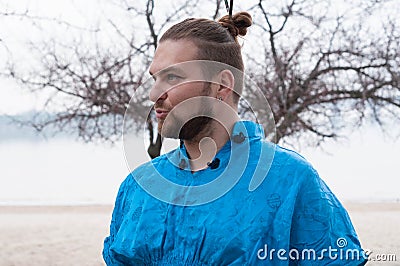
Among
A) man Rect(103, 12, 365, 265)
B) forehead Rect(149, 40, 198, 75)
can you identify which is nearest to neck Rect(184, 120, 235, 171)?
man Rect(103, 12, 365, 265)

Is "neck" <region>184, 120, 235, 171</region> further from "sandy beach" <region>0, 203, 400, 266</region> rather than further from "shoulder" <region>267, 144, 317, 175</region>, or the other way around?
"sandy beach" <region>0, 203, 400, 266</region>

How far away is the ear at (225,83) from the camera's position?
873mm

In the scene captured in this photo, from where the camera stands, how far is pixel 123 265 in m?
0.91

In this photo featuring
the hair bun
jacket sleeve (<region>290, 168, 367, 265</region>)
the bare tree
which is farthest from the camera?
the bare tree

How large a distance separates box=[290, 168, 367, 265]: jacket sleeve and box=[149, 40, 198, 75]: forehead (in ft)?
0.76

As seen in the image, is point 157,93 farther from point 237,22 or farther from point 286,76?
point 286,76

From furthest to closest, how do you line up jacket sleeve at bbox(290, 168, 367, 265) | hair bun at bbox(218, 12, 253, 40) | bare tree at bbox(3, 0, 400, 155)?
bare tree at bbox(3, 0, 400, 155)
hair bun at bbox(218, 12, 253, 40)
jacket sleeve at bbox(290, 168, 367, 265)

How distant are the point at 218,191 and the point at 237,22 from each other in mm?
280

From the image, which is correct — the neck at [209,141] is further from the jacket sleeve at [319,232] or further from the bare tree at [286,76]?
the bare tree at [286,76]

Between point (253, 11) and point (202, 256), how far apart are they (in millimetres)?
2711

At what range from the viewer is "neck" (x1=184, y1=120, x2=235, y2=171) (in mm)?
891

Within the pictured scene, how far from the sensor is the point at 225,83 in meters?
0.88

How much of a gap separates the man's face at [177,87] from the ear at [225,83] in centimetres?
2

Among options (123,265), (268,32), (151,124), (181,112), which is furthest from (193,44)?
Result: (268,32)
